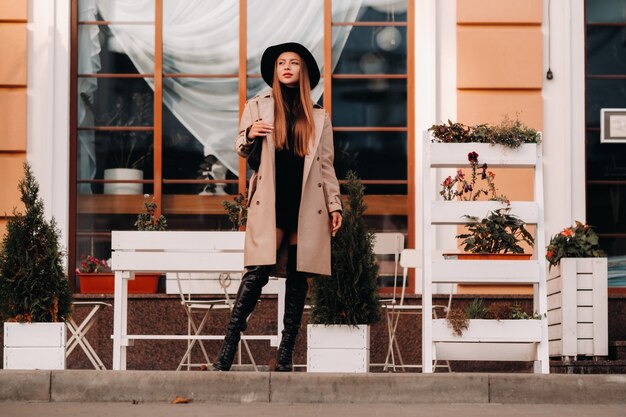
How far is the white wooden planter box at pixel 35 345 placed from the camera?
823 cm

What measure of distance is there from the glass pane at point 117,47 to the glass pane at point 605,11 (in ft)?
12.4

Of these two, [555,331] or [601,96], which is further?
[601,96]

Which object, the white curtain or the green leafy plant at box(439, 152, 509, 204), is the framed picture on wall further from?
the white curtain

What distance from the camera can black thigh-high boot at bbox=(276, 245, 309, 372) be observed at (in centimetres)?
794

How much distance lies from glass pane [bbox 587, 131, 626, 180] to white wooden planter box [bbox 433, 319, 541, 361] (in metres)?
3.29

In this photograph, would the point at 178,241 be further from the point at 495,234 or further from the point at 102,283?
the point at 102,283

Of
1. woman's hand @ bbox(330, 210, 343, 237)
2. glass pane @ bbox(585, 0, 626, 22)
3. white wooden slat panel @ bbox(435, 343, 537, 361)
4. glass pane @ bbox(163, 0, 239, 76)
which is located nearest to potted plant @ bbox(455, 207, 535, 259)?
white wooden slat panel @ bbox(435, 343, 537, 361)

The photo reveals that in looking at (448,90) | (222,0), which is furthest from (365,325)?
(222,0)

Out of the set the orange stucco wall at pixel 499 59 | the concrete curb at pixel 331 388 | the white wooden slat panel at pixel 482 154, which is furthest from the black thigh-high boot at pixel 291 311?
the orange stucco wall at pixel 499 59

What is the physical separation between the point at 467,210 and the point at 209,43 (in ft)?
12.3

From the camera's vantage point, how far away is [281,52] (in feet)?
26.6

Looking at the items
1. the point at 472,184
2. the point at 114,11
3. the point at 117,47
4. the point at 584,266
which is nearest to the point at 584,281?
the point at 584,266

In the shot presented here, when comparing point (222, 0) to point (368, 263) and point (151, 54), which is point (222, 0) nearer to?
point (151, 54)

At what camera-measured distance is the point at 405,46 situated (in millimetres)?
11312
